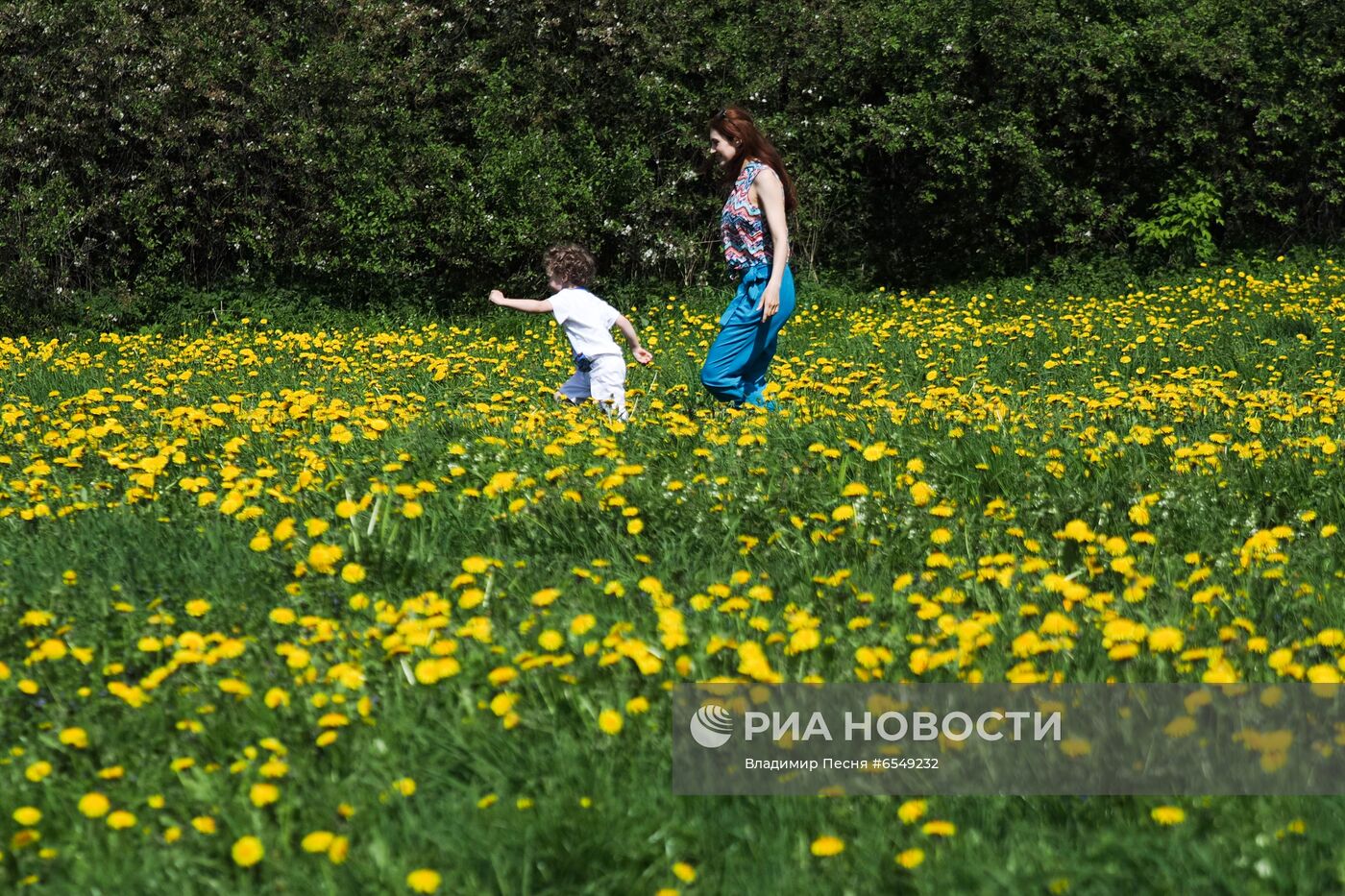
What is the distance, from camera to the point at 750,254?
19.5ft

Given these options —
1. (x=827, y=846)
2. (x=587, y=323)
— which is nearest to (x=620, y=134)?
(x=587, y=323)

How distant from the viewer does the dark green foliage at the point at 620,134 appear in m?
11.8

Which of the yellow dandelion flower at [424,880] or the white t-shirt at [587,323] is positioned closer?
the yellow dandelion flower at [424,880]

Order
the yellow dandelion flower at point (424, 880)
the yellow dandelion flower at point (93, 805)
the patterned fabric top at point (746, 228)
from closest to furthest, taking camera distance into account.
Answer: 1. the yellow dandelion flower at point (424, 880)
2. the yellow dandelion flower at point (93, 805)
3. the patterned fabric top at point (746, 228)

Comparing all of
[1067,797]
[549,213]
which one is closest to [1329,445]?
[1067,797]

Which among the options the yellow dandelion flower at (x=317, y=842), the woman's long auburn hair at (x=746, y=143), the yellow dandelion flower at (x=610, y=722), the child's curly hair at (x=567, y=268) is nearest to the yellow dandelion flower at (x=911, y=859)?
the yellow dandelion flower at (x=610, y=722)

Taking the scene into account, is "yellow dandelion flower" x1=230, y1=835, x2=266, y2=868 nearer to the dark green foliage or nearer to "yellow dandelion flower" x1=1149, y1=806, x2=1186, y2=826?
"yellow dandelion flower" x1=1149, y1=806, x2=1186, y2=826

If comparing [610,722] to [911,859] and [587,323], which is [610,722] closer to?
[911,859]

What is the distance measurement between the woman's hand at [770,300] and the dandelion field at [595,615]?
0.34 meters

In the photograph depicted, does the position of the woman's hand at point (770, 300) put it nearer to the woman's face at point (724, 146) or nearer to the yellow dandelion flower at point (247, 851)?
the woman's face at point (724, 146)

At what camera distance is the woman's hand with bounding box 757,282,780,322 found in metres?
5.75

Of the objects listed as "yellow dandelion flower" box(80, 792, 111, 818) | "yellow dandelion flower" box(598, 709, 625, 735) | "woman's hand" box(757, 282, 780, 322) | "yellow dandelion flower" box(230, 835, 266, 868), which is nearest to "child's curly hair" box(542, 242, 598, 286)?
"woman's hand" box(757, 282, 780, 322)

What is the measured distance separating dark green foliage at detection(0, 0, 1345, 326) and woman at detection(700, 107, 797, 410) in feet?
20.2

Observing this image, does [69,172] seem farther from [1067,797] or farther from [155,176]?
[1067,797]
